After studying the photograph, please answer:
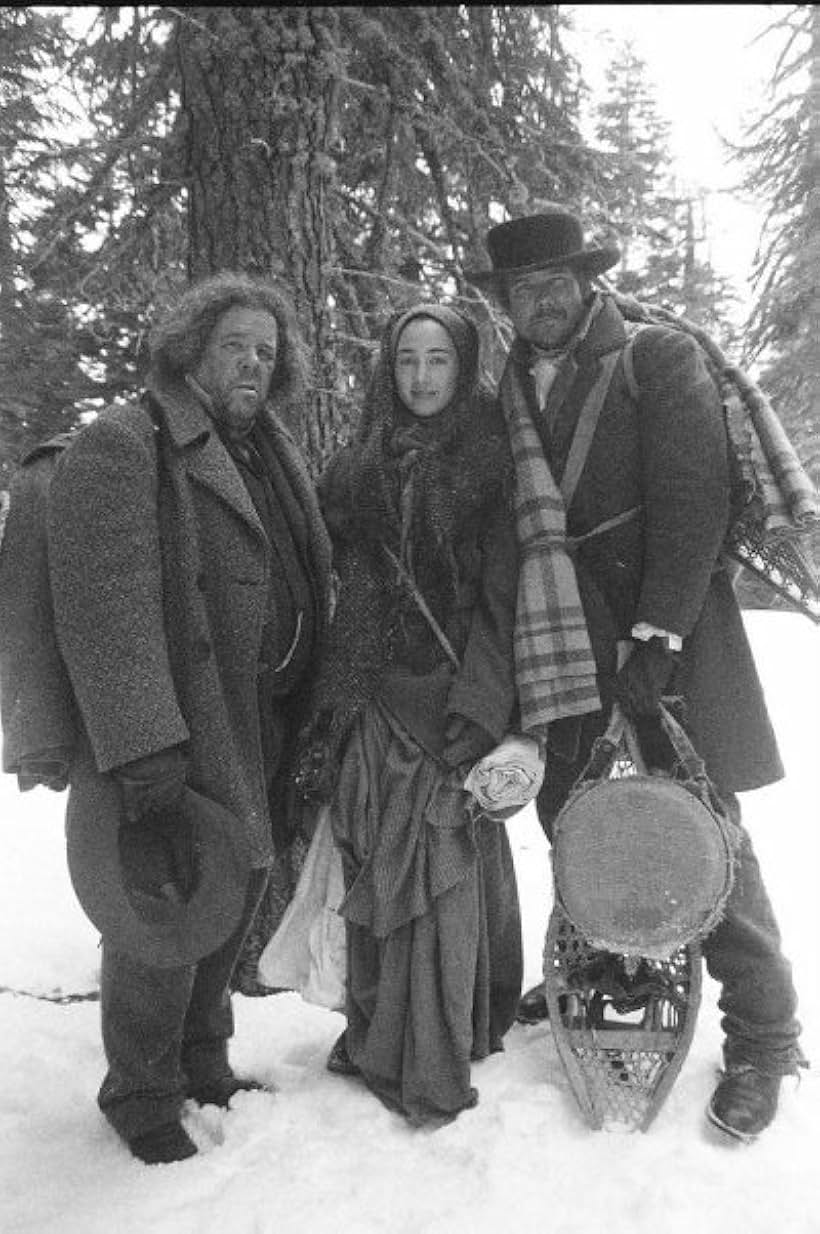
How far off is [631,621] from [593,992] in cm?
117

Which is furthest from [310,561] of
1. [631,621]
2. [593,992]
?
[593,992]

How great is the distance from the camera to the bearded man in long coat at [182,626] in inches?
95.9

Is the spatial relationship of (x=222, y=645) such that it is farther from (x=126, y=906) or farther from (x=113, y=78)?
(x=113, y=78)

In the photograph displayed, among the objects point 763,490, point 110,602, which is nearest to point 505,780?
point 763,490

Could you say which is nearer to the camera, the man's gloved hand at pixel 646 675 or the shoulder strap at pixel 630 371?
the man's gloved hand at pixel 646 675

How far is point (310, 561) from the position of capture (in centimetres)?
301

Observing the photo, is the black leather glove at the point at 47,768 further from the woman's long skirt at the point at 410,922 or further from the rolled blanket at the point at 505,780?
the rolled blanket at the point at 505,780

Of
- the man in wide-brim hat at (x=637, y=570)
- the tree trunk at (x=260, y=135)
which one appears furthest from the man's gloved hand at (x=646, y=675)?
the tree trunk at (x=260, y=135)

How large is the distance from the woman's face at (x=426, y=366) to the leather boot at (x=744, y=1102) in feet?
6.93

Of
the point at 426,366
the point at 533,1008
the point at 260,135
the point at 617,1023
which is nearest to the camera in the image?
the point at 426,366

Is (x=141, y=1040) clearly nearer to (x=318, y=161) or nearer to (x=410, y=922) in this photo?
(x=410, y=922)

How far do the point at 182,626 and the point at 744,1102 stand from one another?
203 cm

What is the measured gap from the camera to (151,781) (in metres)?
2.45

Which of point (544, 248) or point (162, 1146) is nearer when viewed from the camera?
point (162, 1146)
